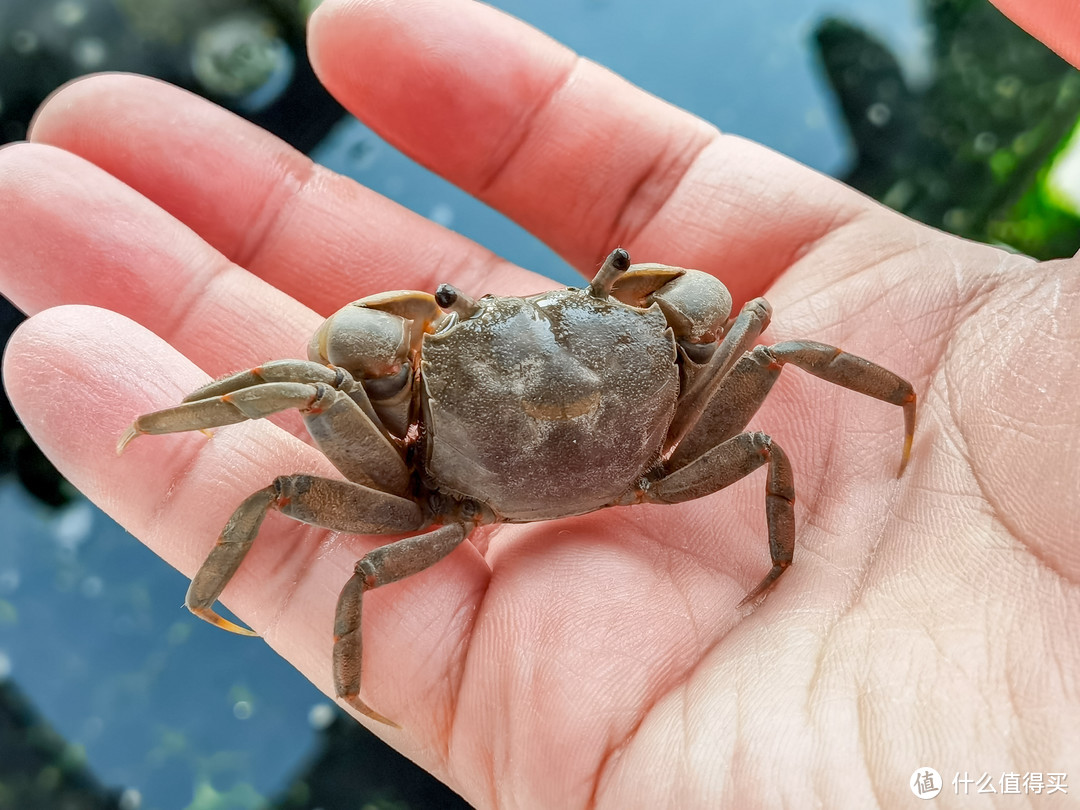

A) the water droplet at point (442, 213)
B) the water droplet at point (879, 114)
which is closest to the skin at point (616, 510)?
the water droplet at point (442, 213)

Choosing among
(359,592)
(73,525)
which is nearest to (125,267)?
(359,592)

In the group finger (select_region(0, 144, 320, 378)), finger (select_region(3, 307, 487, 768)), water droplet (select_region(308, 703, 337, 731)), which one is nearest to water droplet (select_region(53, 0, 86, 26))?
finger (select_region(0, 144, 320, 378))

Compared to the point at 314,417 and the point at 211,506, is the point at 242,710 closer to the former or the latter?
the point at 211,506

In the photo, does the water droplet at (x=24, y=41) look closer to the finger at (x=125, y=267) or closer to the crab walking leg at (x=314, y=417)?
the finger at (x=125, y=267)

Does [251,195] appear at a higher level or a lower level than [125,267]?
higher

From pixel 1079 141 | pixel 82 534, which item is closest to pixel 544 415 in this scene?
pixel 82 534

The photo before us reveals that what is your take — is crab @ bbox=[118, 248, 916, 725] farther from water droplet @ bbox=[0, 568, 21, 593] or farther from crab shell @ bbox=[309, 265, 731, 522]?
water droplet @ bbox=[0, 568, 21, 593]
